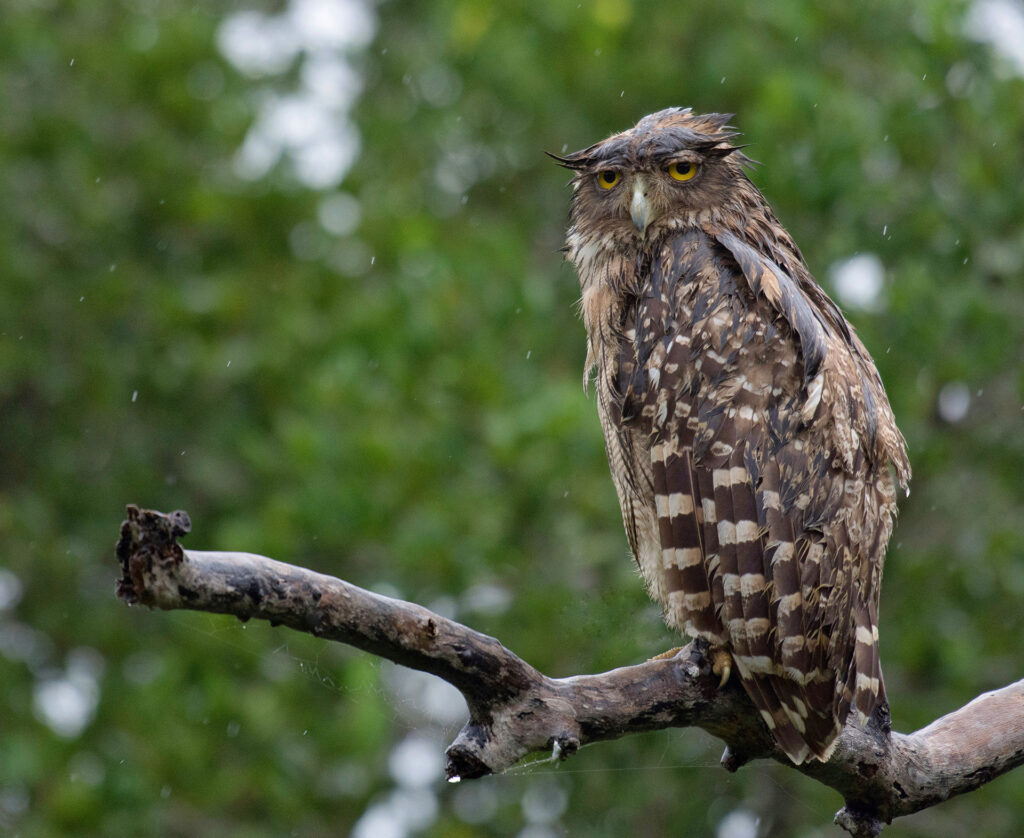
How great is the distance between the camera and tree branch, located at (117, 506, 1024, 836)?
2.55 metres

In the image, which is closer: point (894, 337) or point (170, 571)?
point (170, 571)

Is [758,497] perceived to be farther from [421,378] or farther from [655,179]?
[421,378]

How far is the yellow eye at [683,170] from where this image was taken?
412 cm

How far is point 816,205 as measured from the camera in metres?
7.29

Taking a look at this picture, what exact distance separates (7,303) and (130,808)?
3.83m

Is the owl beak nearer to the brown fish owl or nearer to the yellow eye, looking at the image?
the brown fish owl

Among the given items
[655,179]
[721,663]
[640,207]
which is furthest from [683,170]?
[721,663]

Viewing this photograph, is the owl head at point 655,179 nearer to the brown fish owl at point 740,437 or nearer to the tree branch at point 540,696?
the brown fish owl at point 740,437

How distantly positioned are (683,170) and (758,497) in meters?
1.15

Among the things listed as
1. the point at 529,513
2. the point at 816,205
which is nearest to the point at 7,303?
the point at 529,513

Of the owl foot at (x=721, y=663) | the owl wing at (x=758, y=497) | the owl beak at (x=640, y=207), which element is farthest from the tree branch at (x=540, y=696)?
the owl beak at (x=640, y=207)

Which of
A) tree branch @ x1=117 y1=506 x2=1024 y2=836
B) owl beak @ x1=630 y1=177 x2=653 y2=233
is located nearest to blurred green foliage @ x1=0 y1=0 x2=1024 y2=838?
tree branch @ x1=117 y1=506 x2=1024 y2=836

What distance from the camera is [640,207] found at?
4.04 meters

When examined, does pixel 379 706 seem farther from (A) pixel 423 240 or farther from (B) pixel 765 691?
(B) pixel 765 691
